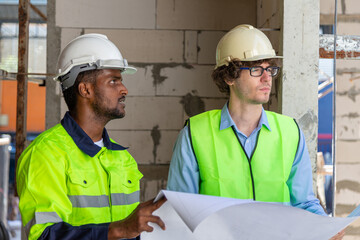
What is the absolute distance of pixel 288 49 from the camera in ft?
10.1

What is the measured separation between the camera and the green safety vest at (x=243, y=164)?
2.03 meters

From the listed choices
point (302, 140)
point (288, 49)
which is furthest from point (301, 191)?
point (288, 49)

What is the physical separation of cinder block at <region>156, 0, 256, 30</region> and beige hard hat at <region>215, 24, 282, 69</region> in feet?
6.57

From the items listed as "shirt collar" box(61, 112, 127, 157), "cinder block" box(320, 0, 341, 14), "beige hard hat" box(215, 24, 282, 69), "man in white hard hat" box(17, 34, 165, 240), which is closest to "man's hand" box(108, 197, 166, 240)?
"man in white hard hat" box(17, 34, 165, 240)

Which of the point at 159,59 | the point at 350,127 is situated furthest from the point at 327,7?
the point at 159,59

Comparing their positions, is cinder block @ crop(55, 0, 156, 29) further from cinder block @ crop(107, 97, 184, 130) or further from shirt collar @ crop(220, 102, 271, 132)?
shirt collar @ crop(220, 102, 271, 132)

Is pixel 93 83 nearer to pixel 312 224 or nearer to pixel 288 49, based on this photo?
pixel 312 224

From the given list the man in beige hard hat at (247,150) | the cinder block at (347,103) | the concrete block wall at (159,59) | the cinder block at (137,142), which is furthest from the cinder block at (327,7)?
the man in beige hard hat at (247,150)

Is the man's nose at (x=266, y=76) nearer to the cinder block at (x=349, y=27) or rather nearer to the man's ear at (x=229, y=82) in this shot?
the man's ear at (x=229, y=82)

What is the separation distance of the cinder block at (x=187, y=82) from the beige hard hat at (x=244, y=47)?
76.3 inches

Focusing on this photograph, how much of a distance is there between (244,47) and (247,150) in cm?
50

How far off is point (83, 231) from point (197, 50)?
2992 millimetres

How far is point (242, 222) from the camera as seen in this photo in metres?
1.44

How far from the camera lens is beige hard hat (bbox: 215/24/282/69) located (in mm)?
2205
